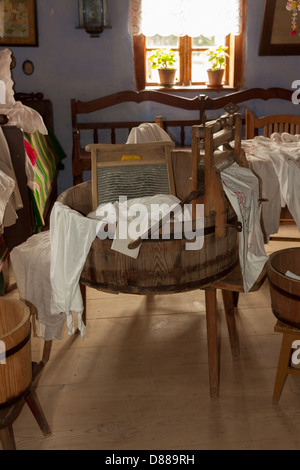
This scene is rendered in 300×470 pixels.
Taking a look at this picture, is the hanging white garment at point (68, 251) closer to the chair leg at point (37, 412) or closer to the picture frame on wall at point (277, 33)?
the chair leg at point (37, 412)

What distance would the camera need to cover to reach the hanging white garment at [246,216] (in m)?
2.33

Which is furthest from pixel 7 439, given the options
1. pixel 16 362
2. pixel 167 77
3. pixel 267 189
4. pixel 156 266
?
pixel 167 77

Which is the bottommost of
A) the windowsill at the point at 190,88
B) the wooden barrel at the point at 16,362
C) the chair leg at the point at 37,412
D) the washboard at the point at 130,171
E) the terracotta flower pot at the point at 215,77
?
the chair leg at the point at 37,412

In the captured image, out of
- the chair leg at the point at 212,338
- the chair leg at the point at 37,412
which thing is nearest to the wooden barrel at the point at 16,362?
the chair leg at the point at 37,412

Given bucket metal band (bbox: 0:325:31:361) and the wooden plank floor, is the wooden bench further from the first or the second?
bucket metal band (bbox: 0:325:31:361)

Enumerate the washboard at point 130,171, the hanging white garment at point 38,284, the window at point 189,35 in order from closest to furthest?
the hanging white garment at point 38,284 < the washboard at point 130,171 < the window at point 189,35

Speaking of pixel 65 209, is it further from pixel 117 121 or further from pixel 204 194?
pixel 117 121

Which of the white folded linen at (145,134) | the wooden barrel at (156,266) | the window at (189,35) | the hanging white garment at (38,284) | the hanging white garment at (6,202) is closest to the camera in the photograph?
the wooden barrel at (156,266)

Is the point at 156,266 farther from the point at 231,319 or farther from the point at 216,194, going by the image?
the point at 231,319

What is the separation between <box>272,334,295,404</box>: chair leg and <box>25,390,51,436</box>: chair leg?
1.07 m

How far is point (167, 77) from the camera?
5383 mm

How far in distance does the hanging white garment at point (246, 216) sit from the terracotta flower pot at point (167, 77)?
310cm

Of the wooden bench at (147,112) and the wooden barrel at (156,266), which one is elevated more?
the wooden bench at (147,112)

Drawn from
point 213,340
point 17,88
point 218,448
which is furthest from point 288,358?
point 17,88
